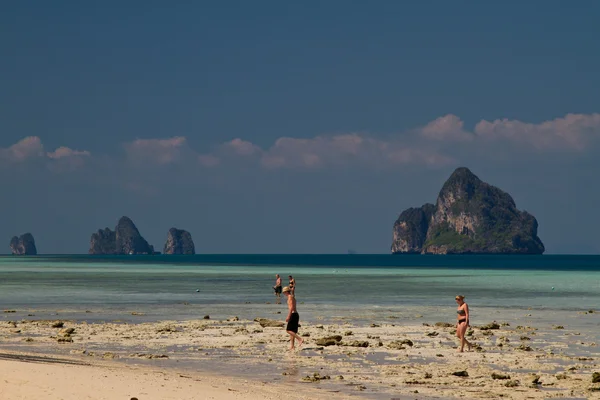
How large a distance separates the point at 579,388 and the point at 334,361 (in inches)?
277

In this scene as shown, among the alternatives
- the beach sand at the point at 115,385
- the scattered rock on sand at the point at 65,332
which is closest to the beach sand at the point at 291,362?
the beach sand at the point at 115,385

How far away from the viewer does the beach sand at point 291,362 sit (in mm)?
18922

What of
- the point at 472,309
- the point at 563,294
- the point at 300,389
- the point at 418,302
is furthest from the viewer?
the point at 563,294

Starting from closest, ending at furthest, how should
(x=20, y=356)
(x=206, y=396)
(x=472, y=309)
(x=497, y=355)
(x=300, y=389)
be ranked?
(x=206, y=396) → (x=300, y=389) → (x=20, y=356) → (x=497, y=355) → (x=472, y=309)

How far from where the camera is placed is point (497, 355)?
25906 millimetres

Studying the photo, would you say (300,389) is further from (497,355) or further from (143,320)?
(143,320)

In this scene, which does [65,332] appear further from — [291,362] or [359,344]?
[359,344]

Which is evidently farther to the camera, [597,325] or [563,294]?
[563,294]

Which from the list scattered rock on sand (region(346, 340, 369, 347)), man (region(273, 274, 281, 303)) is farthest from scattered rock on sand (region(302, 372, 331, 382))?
man (region(273, 274, 281, 303))

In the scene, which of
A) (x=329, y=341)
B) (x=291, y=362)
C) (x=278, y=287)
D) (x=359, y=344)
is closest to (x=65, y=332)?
(x=329, y=341)

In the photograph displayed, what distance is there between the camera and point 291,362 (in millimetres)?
24344

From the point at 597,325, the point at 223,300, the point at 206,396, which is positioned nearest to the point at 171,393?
the point at 206,396

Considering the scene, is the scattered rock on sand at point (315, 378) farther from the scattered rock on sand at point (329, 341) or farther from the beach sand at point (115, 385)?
the scattered rock on sand at point (329, 341)

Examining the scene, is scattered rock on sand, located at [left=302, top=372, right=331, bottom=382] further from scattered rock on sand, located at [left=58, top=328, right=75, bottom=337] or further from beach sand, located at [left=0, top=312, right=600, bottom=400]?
scattered rock on sand, located at [left=58, top=328, right=75, bottom=337]
